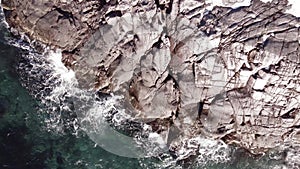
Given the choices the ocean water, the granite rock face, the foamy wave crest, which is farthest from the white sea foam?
the foamy wave crest

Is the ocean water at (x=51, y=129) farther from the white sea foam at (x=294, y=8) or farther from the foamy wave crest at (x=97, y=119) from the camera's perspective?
the white sea foam at (x=294, y=8)

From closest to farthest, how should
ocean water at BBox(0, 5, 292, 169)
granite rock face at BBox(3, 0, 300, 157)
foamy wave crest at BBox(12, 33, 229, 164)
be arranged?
1. ocean water at BBox(0, 5, 292, 169)
2. granite rock face at BBox(3, 0, 300, 157)
3. foamy wave crest at BBox(12, 33, 229, 164)

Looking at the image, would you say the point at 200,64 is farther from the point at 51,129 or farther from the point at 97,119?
the point at 51,129

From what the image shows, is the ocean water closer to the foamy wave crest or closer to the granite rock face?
the foamy wave crest

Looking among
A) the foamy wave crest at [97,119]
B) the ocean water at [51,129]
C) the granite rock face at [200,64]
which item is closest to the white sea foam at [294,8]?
the granite rock face at [200,64]

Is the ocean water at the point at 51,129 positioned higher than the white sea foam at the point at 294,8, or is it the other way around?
the white sea foam at the point at 294,8

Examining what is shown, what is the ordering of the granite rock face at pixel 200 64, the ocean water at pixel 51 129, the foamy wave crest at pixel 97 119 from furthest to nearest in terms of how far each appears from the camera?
the foamy wave crest at pixel 97 119, the granite rock face at pixel 200 64, the ocean water at pixel 51 129
